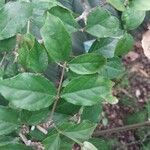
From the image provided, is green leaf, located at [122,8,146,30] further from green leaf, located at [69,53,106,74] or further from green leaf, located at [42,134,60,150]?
green leaf, located at [42,134,60,150]

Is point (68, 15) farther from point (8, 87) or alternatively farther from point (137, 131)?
point (137, 131)

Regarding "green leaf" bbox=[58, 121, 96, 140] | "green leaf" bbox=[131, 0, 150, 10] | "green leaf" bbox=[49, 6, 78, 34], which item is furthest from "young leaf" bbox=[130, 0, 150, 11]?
"green leaf" bbox=[58, 121, 96, 140]

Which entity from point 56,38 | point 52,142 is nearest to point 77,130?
point 52,142

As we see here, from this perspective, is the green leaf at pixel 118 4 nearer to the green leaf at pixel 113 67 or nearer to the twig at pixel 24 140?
the green leaf at pixel 113 67

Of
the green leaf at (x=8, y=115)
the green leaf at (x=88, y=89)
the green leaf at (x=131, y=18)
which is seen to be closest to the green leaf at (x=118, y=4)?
the green leaf at (x=131, y=18)

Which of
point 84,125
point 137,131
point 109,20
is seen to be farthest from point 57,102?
point 137,131

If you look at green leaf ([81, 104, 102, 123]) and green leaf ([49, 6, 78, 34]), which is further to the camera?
green leaf ([81, 104, 102, 123])
